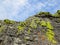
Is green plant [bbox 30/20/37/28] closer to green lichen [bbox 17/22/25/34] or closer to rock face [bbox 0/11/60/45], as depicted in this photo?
rock face [bbox 0/11/60/45]

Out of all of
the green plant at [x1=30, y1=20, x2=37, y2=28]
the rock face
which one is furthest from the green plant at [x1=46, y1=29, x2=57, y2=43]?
the green plant at [x1=30, y1=20, x2=37, y2=28]

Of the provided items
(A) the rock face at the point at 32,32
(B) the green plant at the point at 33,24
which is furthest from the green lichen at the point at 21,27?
(B) the green plant at the point at 33,24

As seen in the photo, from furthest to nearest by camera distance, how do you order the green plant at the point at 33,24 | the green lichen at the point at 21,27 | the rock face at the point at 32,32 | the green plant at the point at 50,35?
the green plant at the point at 33,24, the green lichen at the point at 21,27, the green plant at the point at 50,35, the rock face at the point at 32,32

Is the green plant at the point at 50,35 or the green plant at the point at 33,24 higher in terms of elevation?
the green plant at the point at 33,24

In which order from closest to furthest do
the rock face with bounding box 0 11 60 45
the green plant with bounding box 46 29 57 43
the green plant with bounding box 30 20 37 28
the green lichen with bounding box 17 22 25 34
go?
the rock face with bounding box 0 11 60 45 < the green plant with bounding box 46 29 57 43 < the green lichen with bounding box 17 22 25 34 < the green plant with bounding box 30 20 37 28

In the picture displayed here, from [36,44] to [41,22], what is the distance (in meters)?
2.01

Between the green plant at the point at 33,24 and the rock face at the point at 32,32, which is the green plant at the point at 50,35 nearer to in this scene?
the rock face at the point at 32,32

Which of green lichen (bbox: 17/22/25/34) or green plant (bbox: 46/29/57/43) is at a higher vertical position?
green lichen (bbox: 17/22/25/34)

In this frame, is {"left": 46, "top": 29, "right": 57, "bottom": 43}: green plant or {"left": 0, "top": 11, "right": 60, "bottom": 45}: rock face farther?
{"left": 46, "top": 29, "right": 57, "bottom": 43}: green plant

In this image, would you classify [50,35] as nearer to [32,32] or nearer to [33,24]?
[32,32]

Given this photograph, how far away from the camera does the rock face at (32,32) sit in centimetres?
1470

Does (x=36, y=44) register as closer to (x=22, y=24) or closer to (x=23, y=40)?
(x=23, y=40)

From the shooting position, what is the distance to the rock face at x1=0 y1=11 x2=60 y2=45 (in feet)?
48.2

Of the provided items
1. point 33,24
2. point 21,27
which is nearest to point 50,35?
point 33,24
